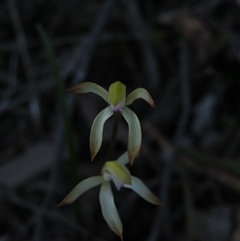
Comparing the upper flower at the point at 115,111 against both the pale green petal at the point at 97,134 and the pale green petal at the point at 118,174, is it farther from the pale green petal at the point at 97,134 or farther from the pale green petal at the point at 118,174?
the pale green petal at the point at 118,174

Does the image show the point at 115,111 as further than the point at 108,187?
No

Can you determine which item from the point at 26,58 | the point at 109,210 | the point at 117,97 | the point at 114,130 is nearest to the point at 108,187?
the point at 109,210

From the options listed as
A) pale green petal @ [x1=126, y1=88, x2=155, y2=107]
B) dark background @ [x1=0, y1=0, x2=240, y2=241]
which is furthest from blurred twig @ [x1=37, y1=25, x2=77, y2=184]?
pale green petal @ [x1=126, y1=88, x2=155, y2=107]

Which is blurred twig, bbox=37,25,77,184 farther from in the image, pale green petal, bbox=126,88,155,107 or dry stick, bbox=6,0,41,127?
dry stick, bbox=6,0,41,127

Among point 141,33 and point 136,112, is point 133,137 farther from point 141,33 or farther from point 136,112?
point 141,33

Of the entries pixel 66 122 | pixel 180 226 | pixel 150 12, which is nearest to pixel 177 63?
pixel 150 12

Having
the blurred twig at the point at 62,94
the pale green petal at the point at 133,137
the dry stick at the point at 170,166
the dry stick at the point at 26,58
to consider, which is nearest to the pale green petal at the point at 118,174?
the pale green petal at the point at 133,137
